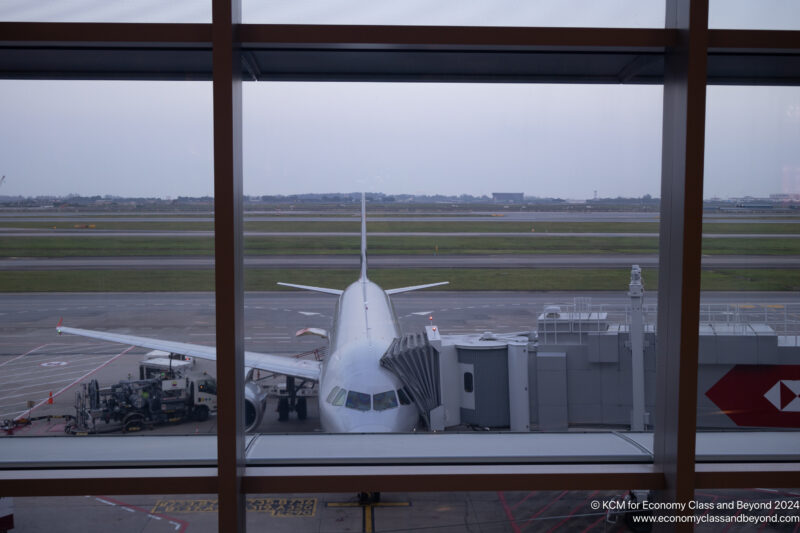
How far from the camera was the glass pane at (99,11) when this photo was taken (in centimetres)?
299

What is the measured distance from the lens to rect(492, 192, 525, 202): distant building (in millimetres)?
4988

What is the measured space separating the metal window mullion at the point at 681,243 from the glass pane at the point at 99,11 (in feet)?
8.46

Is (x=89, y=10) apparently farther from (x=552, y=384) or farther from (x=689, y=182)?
(x=552, y=384)

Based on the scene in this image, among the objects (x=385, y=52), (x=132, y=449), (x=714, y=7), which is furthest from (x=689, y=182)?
(x=132, y=449)

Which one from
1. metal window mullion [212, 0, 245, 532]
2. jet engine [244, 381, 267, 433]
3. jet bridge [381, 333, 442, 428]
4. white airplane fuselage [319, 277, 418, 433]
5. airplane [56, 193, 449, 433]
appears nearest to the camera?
metal window mullion [212, 0, 245, 532]

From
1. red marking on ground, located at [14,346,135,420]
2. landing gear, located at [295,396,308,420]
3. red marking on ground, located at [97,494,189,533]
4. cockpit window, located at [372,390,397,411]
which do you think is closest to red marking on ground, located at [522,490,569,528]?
red marking on ground, located at [97,494,189,533]

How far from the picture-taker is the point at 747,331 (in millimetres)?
4516

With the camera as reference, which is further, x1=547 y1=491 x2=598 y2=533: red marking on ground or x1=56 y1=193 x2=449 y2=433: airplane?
x1=56 y1=193 x2=449 y2=433: airplane

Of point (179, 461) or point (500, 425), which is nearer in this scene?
point (179, 461)

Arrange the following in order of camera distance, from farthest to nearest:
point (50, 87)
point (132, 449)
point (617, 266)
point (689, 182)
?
point (617, 266), point (50, 87), point (132, 449), point (689, 182)

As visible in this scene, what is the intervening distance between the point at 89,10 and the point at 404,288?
53.8 ft

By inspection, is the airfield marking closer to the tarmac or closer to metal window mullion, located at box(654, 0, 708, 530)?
the tarmac

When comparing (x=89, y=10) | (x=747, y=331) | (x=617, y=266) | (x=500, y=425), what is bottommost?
(x=500, y=425)

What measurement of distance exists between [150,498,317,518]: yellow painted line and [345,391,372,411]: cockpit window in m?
4.98
